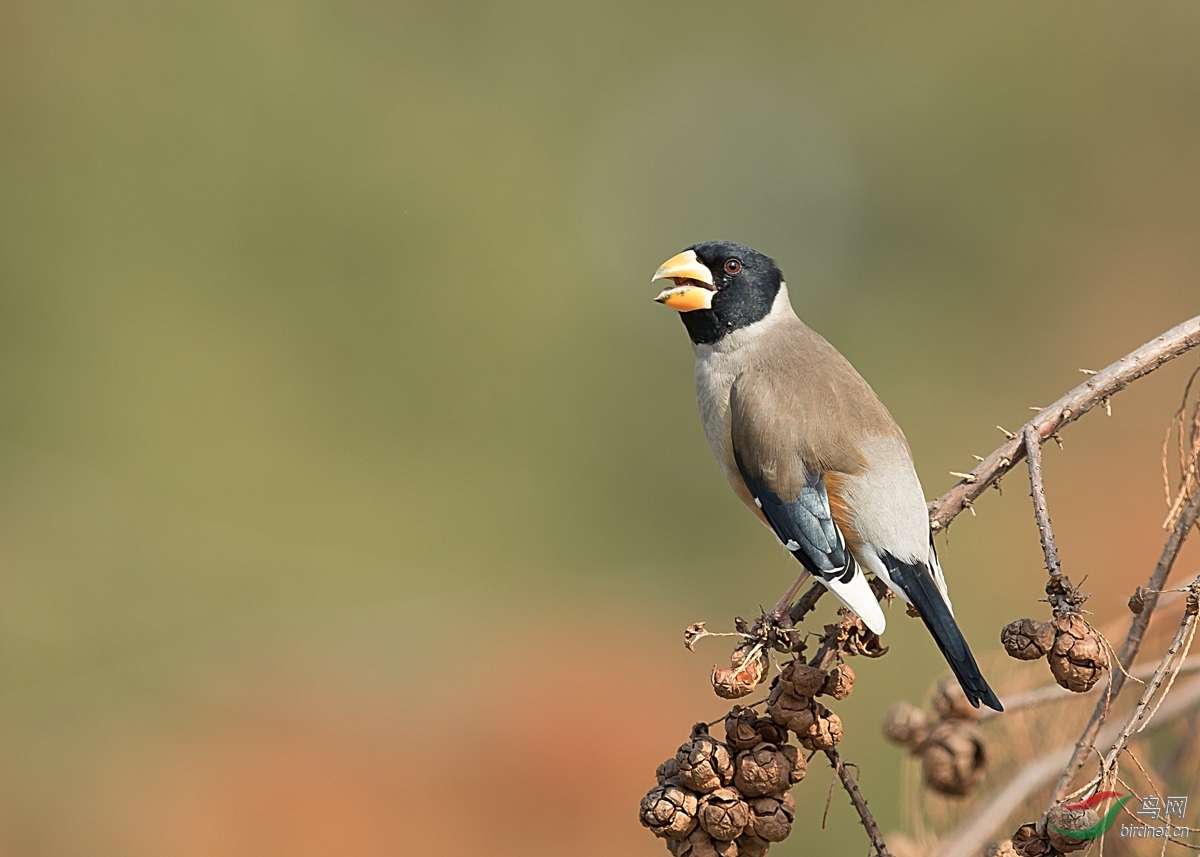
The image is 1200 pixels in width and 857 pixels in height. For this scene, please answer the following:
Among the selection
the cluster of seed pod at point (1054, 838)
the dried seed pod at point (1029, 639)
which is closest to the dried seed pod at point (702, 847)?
the cluster of seed pod at point (1054, 838)

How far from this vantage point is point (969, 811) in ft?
7.77

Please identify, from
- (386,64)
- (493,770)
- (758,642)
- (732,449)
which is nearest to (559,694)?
(493,770)

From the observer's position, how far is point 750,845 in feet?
5.90

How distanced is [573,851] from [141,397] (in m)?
7.42

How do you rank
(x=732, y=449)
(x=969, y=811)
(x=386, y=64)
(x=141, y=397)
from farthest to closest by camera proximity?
(x=386, y=64), (x=141, y=397), (x=732, y=449), (x=969, y=811)

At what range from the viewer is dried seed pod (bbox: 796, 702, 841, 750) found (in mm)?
1824

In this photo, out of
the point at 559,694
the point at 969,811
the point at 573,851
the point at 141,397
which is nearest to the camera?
the point at 969,811

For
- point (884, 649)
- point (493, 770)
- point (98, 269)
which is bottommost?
point (884, 649)

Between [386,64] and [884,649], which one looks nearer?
[884,649]

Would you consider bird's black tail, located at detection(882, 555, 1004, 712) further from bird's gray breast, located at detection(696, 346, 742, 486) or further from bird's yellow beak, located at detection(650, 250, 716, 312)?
bird's yellow beak, located at detection(650, 250, 716, 312)

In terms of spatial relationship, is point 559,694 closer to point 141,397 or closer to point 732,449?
point 732,449

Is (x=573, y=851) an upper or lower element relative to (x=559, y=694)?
lower

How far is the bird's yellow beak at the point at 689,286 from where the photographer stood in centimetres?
349

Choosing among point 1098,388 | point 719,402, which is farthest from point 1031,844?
point 719,402
